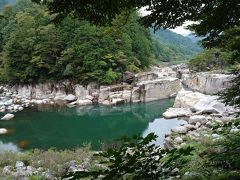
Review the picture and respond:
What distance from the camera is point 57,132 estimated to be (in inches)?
394

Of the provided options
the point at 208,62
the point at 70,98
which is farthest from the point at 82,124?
the point at 208,62

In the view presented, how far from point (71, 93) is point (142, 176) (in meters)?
19.2

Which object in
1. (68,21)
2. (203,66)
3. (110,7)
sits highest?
(68,21)

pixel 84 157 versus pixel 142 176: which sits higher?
pixel 142 176

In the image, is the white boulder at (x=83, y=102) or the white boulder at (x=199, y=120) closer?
the white boulder at (x=199, y=120)

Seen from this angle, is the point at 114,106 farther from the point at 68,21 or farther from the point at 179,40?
the point at 179,40

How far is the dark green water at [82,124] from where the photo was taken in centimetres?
866

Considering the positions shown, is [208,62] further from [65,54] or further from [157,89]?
[65,54]

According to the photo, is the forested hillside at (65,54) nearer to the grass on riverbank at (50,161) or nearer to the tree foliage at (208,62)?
the tree foliage at (208,62)

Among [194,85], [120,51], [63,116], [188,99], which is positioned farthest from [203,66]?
[63,116]

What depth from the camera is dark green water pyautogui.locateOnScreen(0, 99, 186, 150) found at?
866 centimetres

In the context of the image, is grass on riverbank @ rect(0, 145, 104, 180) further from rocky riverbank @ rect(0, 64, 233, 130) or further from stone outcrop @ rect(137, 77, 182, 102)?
stone outcrop @ rect(137, 77, 182, 102)

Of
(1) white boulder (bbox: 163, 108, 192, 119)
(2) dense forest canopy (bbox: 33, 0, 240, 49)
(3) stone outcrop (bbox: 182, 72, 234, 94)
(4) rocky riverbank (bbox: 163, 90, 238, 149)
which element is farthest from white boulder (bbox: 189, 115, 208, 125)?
(3) stone outcrop (bbox: 182, 72, 234, 94)

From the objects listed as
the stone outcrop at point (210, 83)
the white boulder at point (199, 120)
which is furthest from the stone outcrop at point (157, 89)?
the white boulder at point (199, 120)
